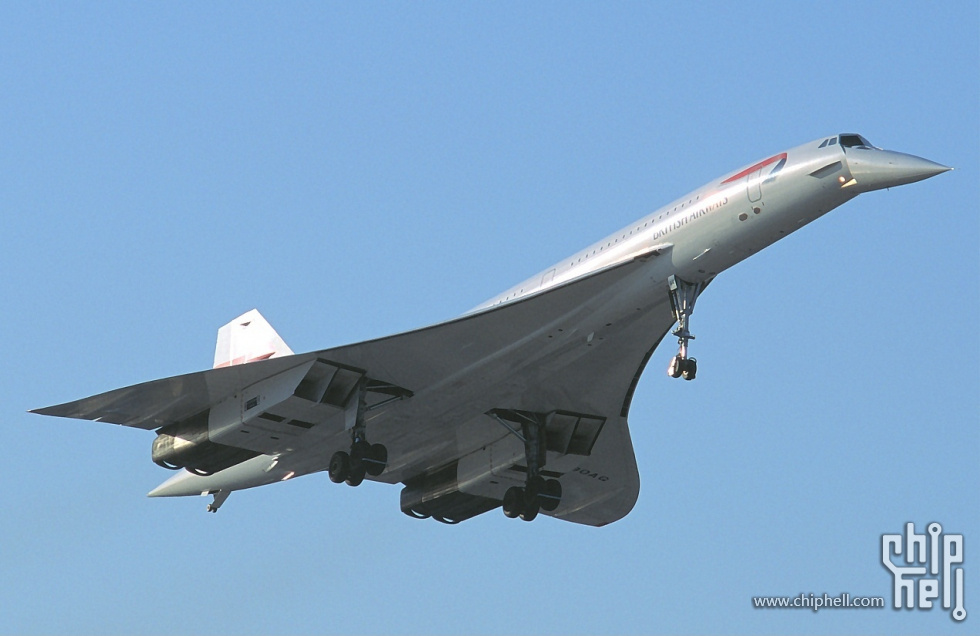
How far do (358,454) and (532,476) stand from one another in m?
4.21

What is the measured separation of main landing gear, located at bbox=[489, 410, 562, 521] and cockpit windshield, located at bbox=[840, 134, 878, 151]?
9.26 metres

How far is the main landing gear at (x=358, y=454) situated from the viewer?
27891 mm

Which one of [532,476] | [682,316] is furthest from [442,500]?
[682,316]

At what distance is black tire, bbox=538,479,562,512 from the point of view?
3031cm

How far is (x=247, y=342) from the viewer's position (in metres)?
31.5

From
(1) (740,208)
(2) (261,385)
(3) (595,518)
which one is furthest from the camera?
(3) (595,518)

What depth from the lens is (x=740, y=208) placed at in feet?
80.4

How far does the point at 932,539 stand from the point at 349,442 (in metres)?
11.6

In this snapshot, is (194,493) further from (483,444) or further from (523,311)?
(523,311)

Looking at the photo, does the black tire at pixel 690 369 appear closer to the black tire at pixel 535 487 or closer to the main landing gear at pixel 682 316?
the main landing gear at pixel 682 316

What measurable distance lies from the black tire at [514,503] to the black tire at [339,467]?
4.09 metres

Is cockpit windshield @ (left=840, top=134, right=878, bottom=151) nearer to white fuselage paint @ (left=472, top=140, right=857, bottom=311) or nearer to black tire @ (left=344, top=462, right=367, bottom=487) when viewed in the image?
white fuselage paint @ (left=472, top=140, right=857, bottom=311)

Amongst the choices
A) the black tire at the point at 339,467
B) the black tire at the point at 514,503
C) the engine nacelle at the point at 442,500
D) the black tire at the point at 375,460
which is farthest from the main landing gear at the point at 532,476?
the black tire at the point at 339,467

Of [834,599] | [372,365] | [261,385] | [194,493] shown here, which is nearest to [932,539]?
[834,599]
